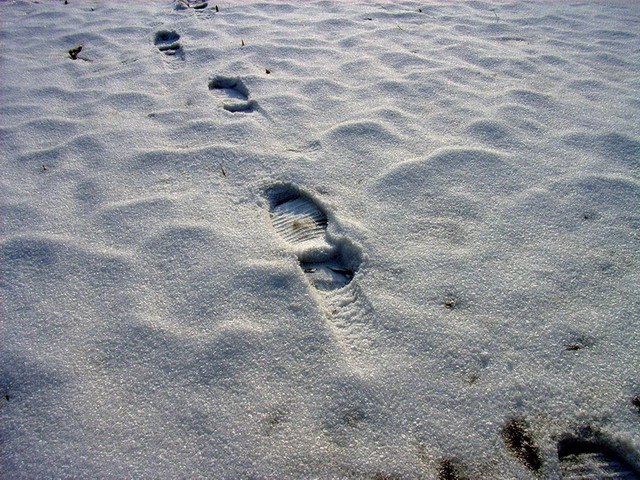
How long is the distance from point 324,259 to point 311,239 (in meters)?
0.09

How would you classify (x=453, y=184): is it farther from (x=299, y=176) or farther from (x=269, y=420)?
(x=269, y=420)

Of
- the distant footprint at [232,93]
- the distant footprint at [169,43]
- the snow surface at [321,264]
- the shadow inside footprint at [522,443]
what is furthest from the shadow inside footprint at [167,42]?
the shadow inside footprint at [522,443]

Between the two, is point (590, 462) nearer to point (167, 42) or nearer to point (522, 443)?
point (522, 443)

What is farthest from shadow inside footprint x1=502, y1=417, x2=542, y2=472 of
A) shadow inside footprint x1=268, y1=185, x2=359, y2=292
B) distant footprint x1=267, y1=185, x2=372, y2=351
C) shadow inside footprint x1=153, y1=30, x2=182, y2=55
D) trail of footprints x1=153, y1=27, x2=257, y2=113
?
shadow inside footprint x1=153, y1=30, x2=182, y2=55

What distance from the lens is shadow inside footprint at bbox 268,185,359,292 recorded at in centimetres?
134

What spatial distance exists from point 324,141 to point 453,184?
0.55 metres

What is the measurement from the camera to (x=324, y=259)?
1.39 metres

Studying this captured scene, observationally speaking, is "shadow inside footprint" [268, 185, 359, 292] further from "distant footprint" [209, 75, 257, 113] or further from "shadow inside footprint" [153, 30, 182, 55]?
"shadow inside footprint" [153, 30, 182, 55]

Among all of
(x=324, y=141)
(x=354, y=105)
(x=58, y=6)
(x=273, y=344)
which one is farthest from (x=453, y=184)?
(x=58, y=6)

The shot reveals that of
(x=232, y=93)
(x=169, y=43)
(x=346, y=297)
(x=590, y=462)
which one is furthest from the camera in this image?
(x=169, y=43)

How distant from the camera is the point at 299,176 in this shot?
5.39ft

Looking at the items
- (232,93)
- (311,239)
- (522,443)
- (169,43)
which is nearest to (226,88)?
(232,93)

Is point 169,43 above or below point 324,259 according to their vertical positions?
above

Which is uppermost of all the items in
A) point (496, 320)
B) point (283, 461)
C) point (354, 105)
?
point (354, 105)
